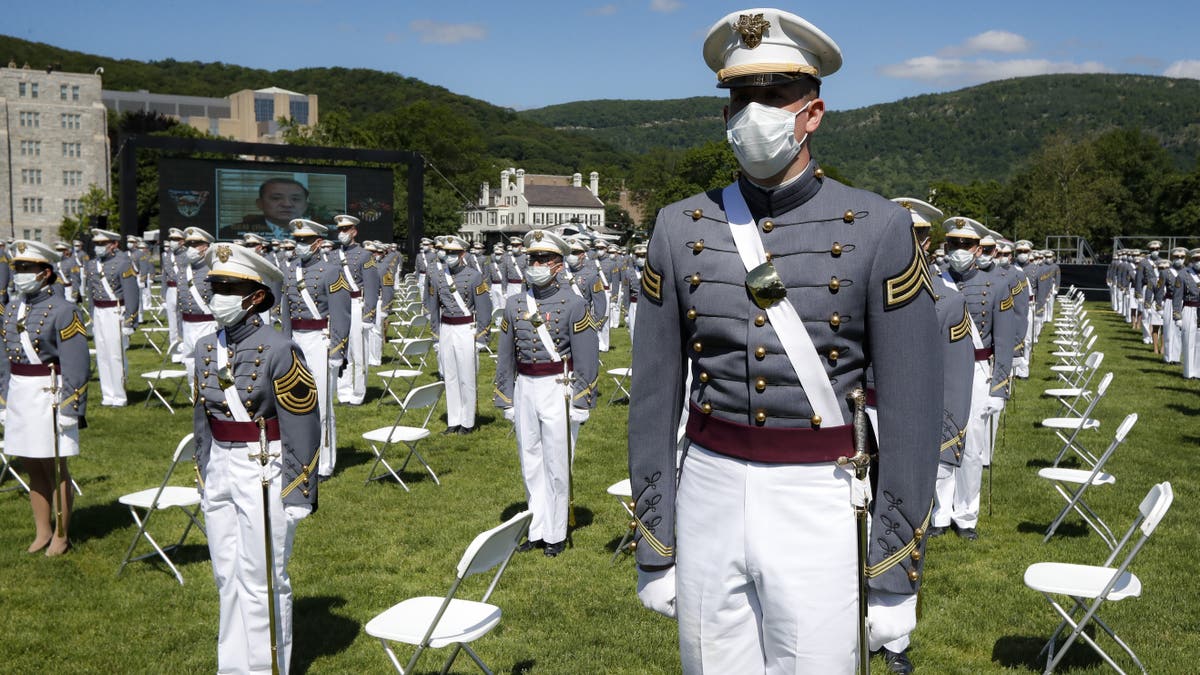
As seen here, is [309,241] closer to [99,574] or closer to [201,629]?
[99,574]

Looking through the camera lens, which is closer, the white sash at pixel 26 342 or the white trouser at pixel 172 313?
the white sash at pixel 26 342

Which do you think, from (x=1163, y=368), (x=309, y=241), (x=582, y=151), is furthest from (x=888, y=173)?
(x=309, y=241)

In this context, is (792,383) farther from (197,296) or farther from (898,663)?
(197,296)

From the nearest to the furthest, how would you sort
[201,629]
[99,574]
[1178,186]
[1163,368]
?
[201,629], [99,574], [1163,368], [1178,186]

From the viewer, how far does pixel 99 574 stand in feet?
27.4

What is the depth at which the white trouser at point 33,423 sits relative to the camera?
8.47m

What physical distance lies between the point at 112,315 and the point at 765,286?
16767 millimetres

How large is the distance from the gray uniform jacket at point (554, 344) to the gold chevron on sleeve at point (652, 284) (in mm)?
5730

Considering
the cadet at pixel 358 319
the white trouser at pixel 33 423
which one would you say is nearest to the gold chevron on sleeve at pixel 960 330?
the white trouser at pixel 33 423

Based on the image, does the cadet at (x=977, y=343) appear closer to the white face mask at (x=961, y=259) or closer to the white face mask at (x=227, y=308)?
the white face mask at (x=961, y=259)

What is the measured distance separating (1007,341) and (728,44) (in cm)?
699

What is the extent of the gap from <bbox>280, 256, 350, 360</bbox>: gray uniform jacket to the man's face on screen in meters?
29.2

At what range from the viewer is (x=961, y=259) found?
9.09 metres

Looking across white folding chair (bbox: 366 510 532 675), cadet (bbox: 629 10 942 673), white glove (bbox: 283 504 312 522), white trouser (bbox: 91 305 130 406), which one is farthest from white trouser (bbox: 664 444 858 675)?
white trouser (bbox: 91 305 130 406)
